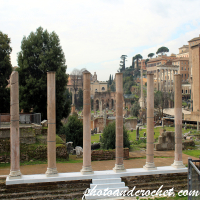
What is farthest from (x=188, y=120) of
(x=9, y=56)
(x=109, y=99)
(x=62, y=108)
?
(x=109, y=99)

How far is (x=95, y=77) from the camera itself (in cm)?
8819

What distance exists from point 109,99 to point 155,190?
62.1 meters

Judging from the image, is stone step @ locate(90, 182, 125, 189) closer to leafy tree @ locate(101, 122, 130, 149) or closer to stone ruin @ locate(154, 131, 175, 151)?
leafy tree @ locate(101, 122, 130, 149)

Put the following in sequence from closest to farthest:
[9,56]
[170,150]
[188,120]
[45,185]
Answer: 1. [45,185]
2. [170,150]
3. [9,56]
4. [188,120]

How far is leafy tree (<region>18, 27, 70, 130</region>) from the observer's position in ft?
63.3

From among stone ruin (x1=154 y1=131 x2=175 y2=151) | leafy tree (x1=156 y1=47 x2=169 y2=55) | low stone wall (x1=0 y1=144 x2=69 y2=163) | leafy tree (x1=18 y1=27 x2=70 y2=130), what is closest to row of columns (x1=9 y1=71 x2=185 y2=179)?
low stone wall (x1=0 y1=144 x2=69 y2=163)

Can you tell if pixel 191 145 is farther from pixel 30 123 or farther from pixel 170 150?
pixel 30 123

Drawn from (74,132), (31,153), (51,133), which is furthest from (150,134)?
(74,132)

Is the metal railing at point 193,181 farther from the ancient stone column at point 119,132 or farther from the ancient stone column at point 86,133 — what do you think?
the ancient stone column at point 86,133

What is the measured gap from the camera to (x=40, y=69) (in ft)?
64.1

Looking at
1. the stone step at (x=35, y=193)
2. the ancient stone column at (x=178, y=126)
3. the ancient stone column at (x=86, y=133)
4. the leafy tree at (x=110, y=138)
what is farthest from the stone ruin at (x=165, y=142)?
the stone step at (x=35, y=193)

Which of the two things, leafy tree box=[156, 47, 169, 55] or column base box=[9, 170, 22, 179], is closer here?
column base box=[9, 170, 22, 179]

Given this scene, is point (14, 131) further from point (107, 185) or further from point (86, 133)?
point (107, 185)

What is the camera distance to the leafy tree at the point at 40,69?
19.3 meters
